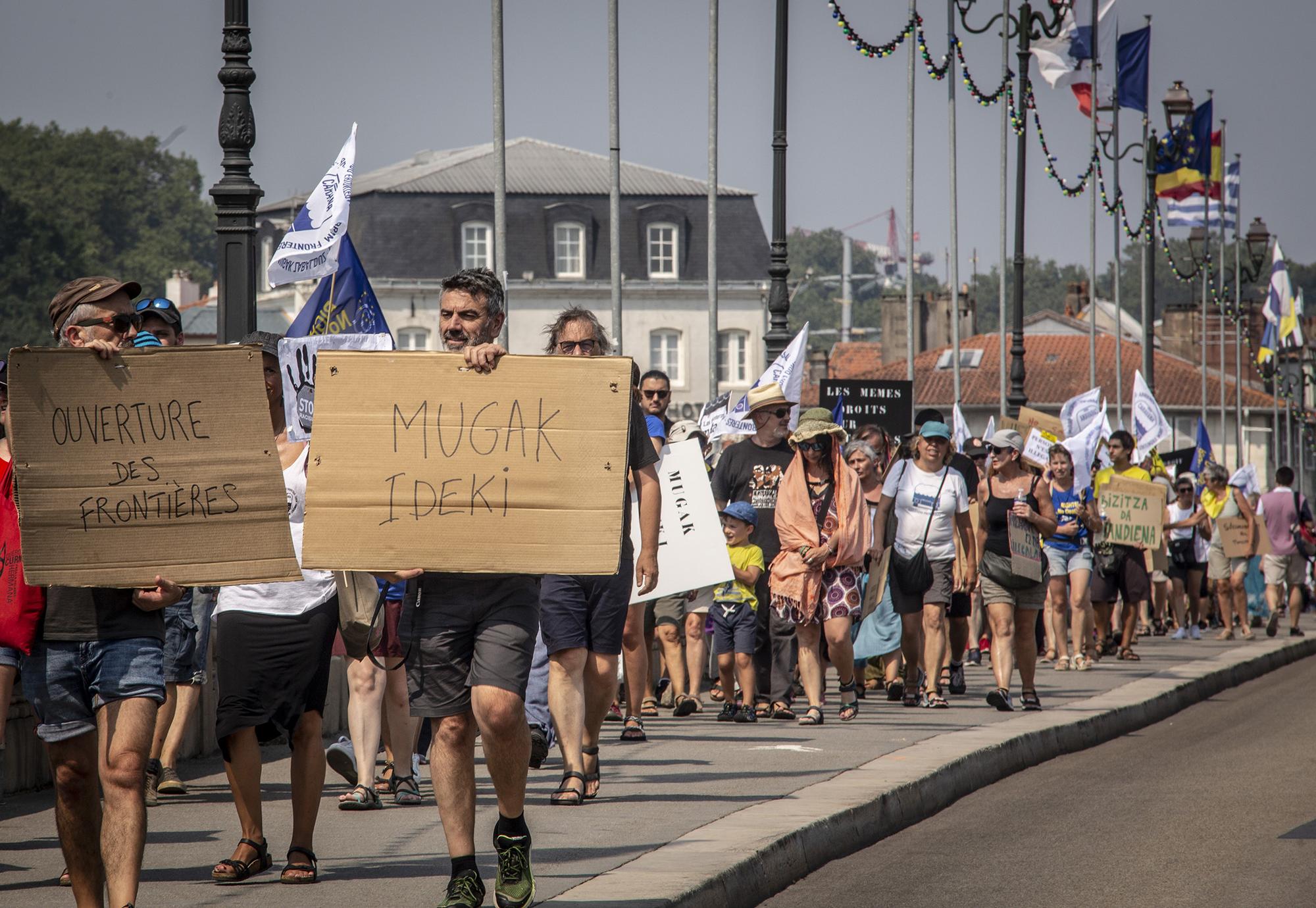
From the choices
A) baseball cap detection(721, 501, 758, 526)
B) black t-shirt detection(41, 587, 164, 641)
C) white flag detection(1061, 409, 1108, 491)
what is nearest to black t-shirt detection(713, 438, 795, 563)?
baseball cap detection(721, 501, 758, 526)

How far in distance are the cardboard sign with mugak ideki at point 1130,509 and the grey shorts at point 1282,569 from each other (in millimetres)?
5446

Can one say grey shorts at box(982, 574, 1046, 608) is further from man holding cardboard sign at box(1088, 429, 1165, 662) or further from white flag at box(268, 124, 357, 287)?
man holding cardboard sign at box(1088, 429, 1165, 662)

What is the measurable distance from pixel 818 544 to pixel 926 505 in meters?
1.54

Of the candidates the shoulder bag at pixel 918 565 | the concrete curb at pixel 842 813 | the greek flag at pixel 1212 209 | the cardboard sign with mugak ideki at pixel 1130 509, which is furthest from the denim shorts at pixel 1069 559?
the greek flag at pixel 1212 209

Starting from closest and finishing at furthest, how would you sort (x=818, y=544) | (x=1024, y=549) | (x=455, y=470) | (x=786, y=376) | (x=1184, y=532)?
1. (x=455, y=470)
2. (x=818, y=544)
3. (x=1024, y=549)
4. (x=786, y=376)
5. (x=1184, y=532)

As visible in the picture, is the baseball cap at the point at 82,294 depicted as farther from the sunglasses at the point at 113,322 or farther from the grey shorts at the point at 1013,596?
the grey shorts at the point at 1013,596

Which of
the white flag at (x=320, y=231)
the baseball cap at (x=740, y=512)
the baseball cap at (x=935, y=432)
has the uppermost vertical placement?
the white flag at (x=320, y=231)

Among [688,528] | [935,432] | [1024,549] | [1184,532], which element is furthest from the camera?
[1184,532]

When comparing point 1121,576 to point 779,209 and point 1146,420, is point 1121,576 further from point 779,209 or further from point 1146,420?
point 1146,420

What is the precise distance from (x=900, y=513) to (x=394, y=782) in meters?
5.84

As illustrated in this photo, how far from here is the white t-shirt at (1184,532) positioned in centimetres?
2355

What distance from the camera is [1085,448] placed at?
878 inches

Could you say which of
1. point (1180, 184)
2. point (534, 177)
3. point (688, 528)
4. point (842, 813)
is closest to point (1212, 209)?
point (1180, 184)

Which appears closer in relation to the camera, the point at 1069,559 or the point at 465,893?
the point at 465,893
